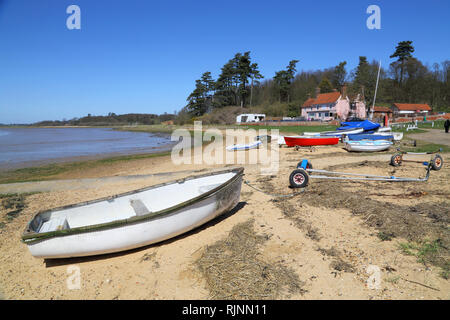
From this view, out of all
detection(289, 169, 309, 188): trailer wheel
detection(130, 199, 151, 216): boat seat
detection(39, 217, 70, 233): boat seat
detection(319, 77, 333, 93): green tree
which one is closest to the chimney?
detection(319, 77, 333, 93): green tree

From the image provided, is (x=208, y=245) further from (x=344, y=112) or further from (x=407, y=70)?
(x=407, y=70)

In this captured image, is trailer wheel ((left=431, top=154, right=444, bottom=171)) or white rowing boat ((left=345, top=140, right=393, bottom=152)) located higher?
white rowing boat ((left=345, top=140, right=393, bottom=152))

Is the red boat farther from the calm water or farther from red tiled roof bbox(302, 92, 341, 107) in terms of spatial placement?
red tiled roof bbox(302, 92, 341, 107)

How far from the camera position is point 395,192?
24.3ft

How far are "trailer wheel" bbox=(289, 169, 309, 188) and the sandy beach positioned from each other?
0.44 meters

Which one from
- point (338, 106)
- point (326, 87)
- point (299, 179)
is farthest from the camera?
point (326, 87)

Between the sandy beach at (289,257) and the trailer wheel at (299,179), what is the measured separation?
0.44 m

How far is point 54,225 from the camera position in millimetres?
5246

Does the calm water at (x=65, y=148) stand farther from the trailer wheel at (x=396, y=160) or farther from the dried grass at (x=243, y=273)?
the trailer wheel at (x=396, y=160)

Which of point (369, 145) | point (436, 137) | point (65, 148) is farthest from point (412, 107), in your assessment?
point (65, 148)

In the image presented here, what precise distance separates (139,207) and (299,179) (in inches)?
204

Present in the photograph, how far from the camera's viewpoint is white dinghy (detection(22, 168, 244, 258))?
14.9 ft

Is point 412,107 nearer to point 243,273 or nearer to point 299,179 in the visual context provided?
point 299,179
